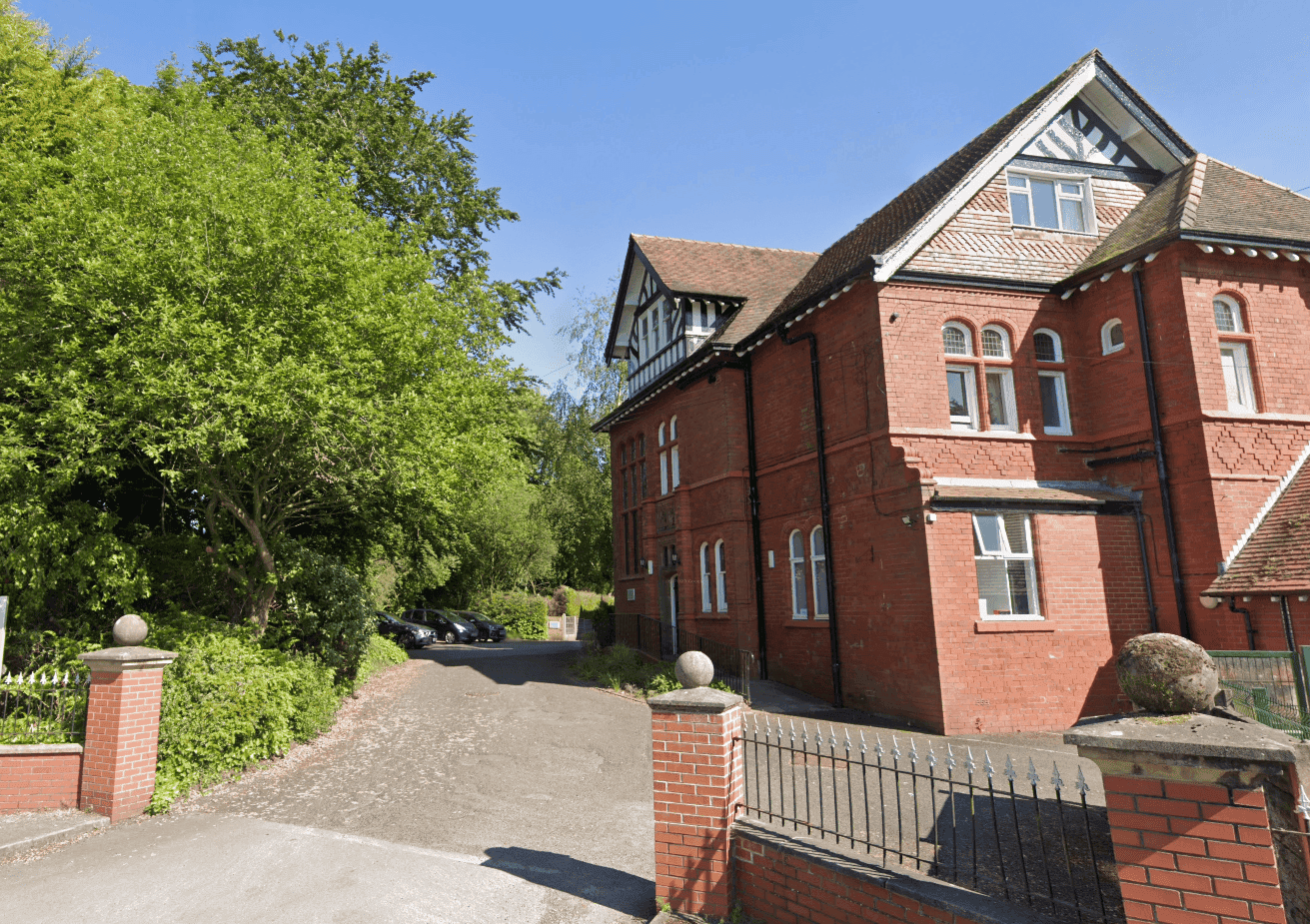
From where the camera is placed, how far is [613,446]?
2500 cm

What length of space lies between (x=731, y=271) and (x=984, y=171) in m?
8.63

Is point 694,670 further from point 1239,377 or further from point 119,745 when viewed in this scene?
point 1239,377

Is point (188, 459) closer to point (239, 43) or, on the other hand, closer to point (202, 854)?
point (202, 854)

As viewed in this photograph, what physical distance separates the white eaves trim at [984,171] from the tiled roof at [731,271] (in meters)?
5.48

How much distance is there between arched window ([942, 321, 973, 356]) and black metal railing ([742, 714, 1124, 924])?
7.66m

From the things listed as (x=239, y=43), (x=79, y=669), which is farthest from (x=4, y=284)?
(x=239, y=43)

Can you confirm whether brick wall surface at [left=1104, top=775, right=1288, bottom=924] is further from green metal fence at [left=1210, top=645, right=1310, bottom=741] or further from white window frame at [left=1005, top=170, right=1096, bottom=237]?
white window frame at [left=1005, top=170, right=1096, bottom=237]

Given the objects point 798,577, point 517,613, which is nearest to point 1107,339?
point 798,577

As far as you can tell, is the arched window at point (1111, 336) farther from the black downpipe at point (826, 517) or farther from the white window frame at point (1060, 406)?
the black downpipe at point (826, 517)

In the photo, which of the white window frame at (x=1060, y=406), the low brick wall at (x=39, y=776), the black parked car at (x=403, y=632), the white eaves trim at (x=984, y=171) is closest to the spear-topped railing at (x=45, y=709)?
the low brick wall at (x=39, y=776)

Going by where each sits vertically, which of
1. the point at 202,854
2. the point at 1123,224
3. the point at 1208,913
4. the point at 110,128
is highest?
the point at 110,128

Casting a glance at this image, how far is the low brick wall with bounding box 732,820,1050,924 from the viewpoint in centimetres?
405

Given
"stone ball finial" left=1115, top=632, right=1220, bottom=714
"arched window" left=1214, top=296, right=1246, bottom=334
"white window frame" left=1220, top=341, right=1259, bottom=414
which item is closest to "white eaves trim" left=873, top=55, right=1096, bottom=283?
"arched window" left=1214, top=296, right=1246, bottom=334

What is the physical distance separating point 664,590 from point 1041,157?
1298 centimetres
